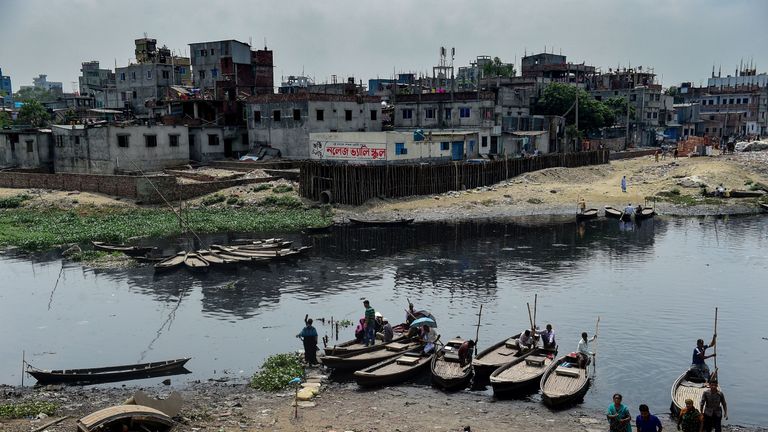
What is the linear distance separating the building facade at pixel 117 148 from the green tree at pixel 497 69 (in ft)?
201

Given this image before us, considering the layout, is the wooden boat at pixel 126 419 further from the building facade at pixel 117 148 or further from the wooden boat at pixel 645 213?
the building facade at pixel 117 148

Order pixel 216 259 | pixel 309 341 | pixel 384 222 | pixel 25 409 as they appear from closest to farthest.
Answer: pixel 25 409, pixel 309 341, pixel 216 259, pixel 384 222

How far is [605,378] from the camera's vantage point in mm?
21828

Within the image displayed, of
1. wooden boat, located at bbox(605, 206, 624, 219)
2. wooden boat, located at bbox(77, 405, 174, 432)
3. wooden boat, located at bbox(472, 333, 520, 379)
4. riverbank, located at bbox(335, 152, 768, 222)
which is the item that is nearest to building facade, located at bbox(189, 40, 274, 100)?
riverbank, located at bbox(335, 152, 768, 222)

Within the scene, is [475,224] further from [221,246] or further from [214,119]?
[214,119]

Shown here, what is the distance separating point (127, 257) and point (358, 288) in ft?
48.8

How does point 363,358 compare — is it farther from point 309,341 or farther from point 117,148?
point 117,148

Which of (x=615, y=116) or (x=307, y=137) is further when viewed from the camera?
(x=615, y=116)

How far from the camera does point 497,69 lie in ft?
367

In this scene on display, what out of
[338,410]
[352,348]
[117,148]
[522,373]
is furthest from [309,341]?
[117,148]

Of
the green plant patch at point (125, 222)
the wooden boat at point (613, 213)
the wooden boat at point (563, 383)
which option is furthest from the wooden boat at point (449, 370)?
the wooden boat at point (613, 213)

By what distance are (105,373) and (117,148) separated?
41.4 metres

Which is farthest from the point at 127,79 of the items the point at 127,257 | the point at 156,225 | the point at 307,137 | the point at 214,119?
the point at 127,257

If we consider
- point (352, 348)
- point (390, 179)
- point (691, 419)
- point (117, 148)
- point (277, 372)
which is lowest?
point (277, 372)
